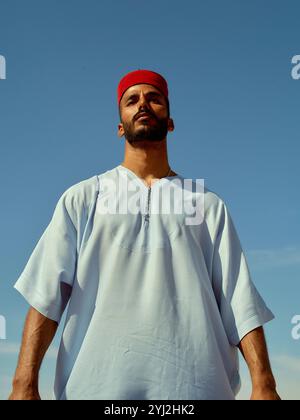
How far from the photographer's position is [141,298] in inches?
180

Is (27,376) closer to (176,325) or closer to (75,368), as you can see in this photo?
(75,368)

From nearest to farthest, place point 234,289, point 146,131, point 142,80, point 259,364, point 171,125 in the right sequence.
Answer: point 259,364 → point 234,289 → point 146,131 → point 142,80 → point 171,125

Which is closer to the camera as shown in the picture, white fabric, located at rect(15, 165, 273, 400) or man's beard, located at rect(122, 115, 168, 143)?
white fabric, located at rect(15, 165, 273, 400)

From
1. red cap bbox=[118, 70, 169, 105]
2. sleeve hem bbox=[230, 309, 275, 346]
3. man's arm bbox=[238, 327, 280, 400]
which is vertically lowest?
man's arm bbox=[238, 327, 280, 400]

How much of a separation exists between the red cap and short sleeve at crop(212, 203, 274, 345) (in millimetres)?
1299

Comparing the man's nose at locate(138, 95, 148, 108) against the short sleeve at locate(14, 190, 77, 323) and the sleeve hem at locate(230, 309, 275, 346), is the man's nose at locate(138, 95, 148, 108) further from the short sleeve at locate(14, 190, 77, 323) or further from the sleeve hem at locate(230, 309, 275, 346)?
the sleeve hem at locate(230, 309, 275, 346)

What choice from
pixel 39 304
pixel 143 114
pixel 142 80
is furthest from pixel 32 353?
pixel 142 80

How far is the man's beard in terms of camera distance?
5.25 m

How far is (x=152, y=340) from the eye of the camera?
4.45 metres

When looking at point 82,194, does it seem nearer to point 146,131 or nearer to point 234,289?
point 146,131

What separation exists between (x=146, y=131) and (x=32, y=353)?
6.77ft

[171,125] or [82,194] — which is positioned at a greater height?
[171,125]

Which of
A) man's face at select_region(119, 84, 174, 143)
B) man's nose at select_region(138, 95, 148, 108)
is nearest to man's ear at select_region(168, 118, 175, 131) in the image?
man's face at select_region(119, 84, 174, 143)
